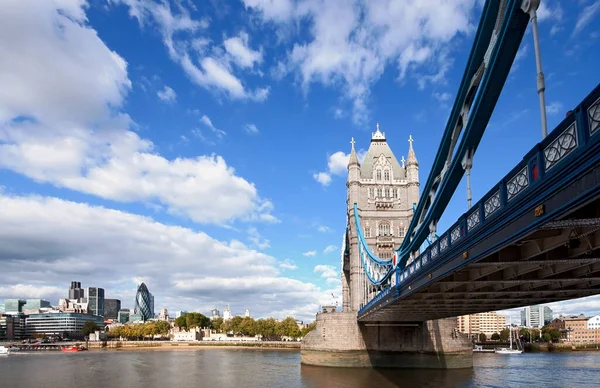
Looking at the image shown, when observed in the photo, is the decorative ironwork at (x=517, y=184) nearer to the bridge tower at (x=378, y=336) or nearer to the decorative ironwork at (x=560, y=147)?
the decorative ironwork at (x=560, y=147)

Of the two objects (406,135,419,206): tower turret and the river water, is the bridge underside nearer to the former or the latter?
the river water

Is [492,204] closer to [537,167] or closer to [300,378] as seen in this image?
[537,167]

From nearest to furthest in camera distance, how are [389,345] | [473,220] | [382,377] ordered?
[473,220] → [382,377] → [389,345]

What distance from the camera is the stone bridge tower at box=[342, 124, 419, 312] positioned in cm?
→ 5969

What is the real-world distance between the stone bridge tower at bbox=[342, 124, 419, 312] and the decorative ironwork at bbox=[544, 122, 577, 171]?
48544 mm

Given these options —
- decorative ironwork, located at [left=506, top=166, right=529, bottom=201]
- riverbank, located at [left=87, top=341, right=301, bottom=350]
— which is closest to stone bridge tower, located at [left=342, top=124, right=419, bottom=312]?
decorative ironwork, located at [left=506, top=166, right=529, bottom=201]

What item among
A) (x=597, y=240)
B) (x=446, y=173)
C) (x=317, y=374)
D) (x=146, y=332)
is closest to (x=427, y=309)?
(x=317, y=374)

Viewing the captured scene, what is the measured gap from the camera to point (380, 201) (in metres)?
61.2

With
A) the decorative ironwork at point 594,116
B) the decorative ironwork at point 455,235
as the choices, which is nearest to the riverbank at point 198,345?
the decorative ironwork at point 455,235

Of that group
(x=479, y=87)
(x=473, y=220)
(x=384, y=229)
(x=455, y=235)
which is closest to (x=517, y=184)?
(x=473, y=220)

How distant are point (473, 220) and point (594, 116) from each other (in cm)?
674

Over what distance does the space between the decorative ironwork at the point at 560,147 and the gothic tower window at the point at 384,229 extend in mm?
50817

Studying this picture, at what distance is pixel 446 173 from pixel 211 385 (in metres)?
26.9

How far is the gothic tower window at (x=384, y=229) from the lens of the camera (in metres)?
60.4
